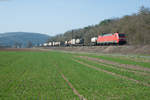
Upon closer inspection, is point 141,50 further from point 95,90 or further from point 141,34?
point 95,90

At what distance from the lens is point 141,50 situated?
48.2 m

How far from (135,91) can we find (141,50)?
38.7 meters

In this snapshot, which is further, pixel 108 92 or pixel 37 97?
pixel 108 92

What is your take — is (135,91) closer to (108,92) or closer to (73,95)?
(108,92)

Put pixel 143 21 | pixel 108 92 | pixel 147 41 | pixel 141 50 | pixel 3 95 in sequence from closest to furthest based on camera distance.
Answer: pixel 3 95 < pixel 108 92 < pixel 141 50 < pixel 147 41 < pixel 143 21

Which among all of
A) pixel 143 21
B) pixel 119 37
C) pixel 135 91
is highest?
pixel 143 21

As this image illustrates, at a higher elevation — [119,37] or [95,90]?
[119,37]

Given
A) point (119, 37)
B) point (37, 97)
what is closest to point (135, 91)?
point (37, 97)

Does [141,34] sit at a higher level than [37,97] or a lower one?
higher

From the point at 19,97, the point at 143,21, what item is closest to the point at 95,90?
the point at 19,97

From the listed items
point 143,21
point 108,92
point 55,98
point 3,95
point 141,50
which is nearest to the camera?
point 55,98

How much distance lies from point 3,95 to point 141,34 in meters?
50.9

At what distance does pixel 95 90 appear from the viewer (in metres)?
11.5

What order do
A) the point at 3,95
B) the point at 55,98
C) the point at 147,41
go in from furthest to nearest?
the point at 147,41
the point at 3,95
the point at 55,98
